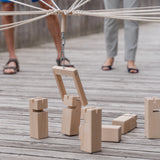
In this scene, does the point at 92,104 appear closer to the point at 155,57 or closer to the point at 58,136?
the point at 58,136

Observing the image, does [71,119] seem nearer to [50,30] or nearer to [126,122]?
[126,122]

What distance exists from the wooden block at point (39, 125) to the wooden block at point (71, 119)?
90 millimetres

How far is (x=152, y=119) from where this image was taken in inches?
79.5

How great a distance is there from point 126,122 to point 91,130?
361 mm

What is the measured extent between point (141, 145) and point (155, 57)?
2908 millimetres

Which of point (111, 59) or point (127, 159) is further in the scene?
point (111, 59)

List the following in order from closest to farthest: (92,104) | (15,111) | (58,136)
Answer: (58,136) < (15,111) < (92,104)

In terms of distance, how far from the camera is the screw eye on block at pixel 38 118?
1990 millimetres

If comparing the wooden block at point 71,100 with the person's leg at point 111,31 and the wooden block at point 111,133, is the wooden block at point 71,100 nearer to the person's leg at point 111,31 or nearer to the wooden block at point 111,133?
the wooden block at point 111,133

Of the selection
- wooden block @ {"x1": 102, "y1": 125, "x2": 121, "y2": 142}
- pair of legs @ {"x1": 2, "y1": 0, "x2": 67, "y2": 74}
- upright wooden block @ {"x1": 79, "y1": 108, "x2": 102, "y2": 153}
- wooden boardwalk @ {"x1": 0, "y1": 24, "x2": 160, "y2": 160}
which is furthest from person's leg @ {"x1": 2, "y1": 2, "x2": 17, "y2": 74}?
upright wooden block @ {"x1": 79, "y1": 108, "x2": 102, "y2": 153}

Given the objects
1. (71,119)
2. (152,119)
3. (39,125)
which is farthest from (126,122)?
(39,125)

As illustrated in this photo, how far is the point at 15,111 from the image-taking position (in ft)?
8.41

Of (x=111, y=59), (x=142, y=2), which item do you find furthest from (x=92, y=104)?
(x=142, y=2)

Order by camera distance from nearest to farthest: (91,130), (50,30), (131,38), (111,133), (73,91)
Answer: (91,130), (111,133), (73,91), (50,30), (131,38)
